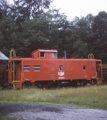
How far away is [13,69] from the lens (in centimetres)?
2223

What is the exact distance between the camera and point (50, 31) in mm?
38562

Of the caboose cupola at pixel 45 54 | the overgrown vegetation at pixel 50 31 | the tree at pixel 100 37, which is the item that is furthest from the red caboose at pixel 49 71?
the tree at pixel 100 37

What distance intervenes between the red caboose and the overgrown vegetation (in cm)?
1085

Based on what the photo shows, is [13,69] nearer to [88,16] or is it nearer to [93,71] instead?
[93,71]

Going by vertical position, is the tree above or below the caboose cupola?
above

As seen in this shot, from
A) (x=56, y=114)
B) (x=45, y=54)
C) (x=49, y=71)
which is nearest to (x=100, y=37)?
(x=45, y=54)

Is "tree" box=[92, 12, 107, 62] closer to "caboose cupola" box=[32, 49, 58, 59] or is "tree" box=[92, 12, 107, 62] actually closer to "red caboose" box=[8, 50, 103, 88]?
"red caboose" box=[8, 50, 103, 88]

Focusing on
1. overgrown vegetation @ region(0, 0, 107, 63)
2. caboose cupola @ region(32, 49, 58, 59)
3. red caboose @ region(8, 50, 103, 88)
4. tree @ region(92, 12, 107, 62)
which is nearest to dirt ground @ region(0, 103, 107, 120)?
red caboose @ region(8, 50, 103, 88)

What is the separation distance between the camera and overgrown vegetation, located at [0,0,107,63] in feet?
116

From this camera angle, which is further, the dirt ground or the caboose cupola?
the caboose cupola

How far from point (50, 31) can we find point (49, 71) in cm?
1666

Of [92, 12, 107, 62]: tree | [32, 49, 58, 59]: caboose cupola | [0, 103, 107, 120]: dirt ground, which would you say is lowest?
[0, 103, 107, 120]: dirt ground

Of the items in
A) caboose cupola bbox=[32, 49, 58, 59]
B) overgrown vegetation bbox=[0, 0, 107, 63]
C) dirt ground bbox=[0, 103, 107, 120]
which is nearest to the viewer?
dirt ground bbox=[0, 103, 107, 120]

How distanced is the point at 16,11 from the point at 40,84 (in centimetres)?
2316
